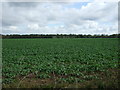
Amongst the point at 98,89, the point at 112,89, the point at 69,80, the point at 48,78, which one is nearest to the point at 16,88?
the point at 48,78

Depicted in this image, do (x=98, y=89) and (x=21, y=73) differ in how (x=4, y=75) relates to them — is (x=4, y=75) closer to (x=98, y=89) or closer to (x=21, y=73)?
(x=21, y=73)

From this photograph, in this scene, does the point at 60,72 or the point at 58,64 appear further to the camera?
the point at 58,64

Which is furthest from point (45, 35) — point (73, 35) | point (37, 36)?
A: point (73, 35)

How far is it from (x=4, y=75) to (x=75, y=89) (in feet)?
11.9

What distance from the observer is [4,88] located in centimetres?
390

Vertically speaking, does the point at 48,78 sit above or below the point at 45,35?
below

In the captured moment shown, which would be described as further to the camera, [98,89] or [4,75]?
[4,75]

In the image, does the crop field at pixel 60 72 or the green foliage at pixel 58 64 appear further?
the green foliage at pixel 58 64

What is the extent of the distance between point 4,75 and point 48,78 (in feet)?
6.92

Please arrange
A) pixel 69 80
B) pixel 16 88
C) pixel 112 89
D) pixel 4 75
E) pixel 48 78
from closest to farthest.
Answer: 1. pixel 112 89
2. pixel 16 88
3. pixel 69 80
4. pixel 48 78
5. pixel 4 75

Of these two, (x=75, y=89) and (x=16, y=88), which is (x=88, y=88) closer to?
(x=75, y=89)

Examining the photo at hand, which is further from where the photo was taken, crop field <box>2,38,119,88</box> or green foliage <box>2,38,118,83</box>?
green foliage <box>2,38,118,83</box>

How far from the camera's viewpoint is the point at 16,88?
379 centimetres

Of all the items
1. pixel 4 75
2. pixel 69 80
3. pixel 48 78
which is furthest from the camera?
pixel 4 75
